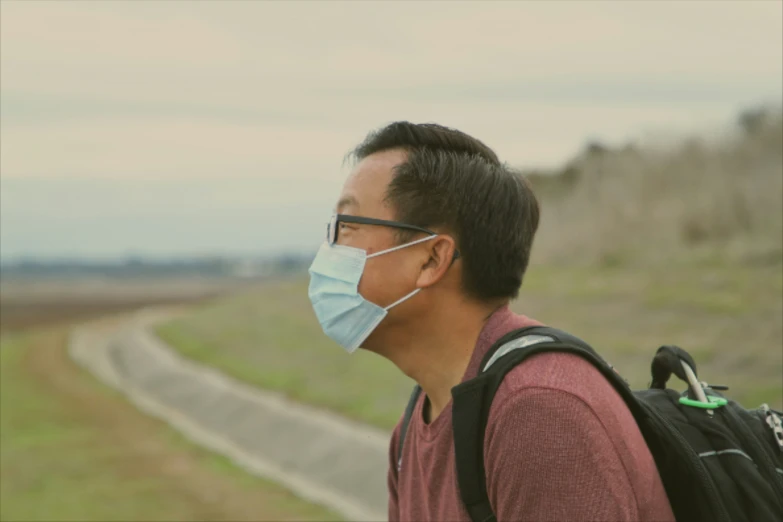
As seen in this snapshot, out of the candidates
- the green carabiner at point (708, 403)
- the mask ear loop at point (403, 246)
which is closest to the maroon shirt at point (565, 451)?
the green carabiner at point (708, 403)

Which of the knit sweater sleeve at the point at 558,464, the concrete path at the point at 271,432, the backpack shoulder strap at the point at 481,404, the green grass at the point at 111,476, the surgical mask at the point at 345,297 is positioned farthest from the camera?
the concrete path at the point at 271,432

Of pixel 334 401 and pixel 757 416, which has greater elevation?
pixel 757 416

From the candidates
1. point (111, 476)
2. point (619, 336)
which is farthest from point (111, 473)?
point (619, 336)

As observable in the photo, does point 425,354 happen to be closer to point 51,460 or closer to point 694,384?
point 694,384

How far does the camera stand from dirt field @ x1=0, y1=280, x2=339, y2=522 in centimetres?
820

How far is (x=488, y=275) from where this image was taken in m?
2.73

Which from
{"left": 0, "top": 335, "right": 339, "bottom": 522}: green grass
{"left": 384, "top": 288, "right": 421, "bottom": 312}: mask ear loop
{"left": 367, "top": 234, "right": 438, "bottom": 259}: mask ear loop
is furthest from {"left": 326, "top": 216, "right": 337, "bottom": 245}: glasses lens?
{"left": 0, "top": 335, "right": 339, "bottom": 522}: green grass

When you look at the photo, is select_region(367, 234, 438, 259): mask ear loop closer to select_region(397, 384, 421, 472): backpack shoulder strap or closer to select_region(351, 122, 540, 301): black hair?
select_region(351, 122, 540, 301): black hair

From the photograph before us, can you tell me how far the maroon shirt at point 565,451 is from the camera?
6.96 feet

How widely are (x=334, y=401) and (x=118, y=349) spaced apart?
14.1 metres

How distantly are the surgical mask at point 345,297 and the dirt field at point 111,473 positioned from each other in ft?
16.5

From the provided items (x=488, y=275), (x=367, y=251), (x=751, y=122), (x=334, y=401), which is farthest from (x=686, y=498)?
(x=751, y=122)

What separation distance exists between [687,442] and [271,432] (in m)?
9.21

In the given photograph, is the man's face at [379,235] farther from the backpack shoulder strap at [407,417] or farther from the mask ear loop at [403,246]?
the backpack shoulder strap at [407,417]
